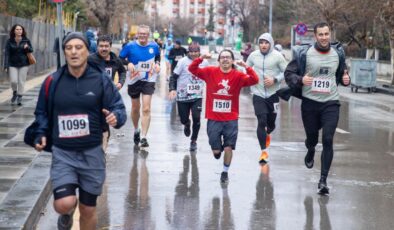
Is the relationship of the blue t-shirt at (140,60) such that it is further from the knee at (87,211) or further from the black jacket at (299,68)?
the knee at (87,211)

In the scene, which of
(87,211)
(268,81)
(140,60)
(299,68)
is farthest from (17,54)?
(87,211)

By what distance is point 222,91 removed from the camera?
32.5ft

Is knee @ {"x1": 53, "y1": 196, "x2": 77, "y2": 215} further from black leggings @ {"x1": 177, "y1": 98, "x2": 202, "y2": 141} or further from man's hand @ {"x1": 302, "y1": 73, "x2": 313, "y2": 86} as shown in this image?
black leggings @ {"x1": 177, "y1": 98, "x2": 202, "y2": 141}

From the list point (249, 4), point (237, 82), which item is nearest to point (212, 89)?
point (237, 82)

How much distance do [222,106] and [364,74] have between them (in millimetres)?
20986

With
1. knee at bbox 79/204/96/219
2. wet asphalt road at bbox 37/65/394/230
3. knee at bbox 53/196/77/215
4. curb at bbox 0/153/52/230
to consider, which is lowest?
wet asphalt road at bbox 37/65/394/230

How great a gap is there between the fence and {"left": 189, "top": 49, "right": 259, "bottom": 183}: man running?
14.9m

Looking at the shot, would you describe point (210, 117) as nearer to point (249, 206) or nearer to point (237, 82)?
point (237, 82)

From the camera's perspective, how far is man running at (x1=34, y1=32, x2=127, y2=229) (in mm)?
5996

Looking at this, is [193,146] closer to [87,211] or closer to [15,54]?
[15,54]

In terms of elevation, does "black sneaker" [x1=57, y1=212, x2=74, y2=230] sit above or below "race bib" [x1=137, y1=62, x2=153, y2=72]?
below

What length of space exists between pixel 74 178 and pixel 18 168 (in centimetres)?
391

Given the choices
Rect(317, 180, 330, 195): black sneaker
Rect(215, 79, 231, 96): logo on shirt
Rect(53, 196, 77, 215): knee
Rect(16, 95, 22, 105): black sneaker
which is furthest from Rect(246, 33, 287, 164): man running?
Rect(16, 95, 22, 105): black sneaker

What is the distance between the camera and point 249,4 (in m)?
91.7
